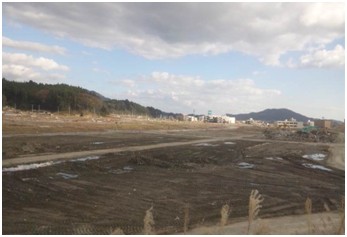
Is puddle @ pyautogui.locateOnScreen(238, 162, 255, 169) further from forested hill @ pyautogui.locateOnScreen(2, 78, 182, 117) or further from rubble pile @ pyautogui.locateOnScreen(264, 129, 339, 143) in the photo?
forested hill @ pyautogui.locateOnScreen(2, 78, 182, 117)

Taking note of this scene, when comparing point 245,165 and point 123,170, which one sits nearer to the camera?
point 123,170

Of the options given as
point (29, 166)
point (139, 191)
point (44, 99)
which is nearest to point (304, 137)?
point (29, 166)

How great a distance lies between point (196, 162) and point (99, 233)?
14.9 metres

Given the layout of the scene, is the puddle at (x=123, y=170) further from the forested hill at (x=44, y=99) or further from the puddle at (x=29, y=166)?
the forested hill at (x=44, y=99)

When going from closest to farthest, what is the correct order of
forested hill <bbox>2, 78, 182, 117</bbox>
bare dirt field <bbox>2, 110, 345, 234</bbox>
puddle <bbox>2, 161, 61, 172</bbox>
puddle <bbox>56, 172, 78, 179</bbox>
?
bare dirt field <bbox>2, 110, 345, 234</bbox>, puddle <bbox>56, 172, 78, 179</bbox>, puddle <bbox>2, 161, 61, 172</bbox>, forested hill <bbox>2, 78, 182, 117</bbox>

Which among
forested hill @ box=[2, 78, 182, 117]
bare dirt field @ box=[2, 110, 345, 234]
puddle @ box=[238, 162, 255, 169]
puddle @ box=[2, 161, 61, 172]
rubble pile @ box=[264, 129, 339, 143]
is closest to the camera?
bare dirt field @ box=[2, 110, 345, 234]

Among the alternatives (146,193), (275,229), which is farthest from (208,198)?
(275,229)

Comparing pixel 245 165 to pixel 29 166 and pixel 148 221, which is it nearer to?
pixel 29 166

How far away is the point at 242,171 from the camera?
2122 centimetres

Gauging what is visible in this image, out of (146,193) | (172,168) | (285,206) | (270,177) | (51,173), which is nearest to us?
(285,206)

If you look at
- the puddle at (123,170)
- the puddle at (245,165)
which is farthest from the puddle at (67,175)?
the puddle at (245,165)

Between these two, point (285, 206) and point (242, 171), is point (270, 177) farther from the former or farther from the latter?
point (285, 206)

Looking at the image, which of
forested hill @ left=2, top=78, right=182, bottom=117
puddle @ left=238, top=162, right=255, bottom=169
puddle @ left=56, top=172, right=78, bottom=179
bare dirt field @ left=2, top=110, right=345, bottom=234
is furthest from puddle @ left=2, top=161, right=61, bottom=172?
forested hill @ left=2, top=78, right=182, bottom=117

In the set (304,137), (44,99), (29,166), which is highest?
(44,99)
